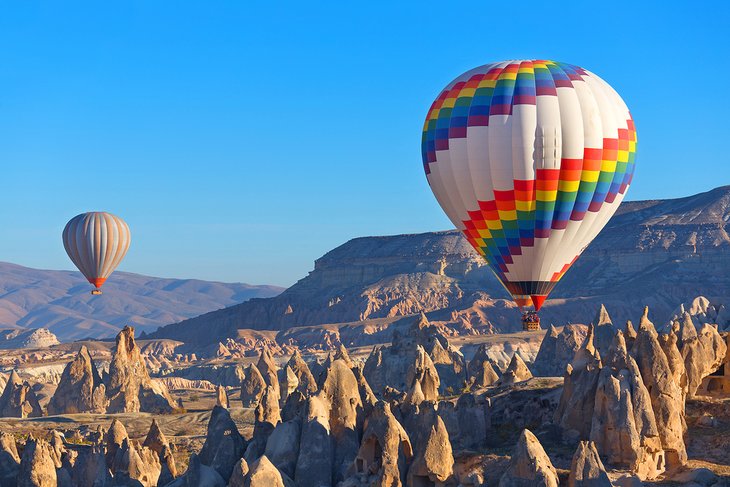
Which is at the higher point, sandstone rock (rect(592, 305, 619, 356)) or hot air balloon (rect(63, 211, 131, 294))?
A: hot air balloon (rect(63, 211, 131, 294))

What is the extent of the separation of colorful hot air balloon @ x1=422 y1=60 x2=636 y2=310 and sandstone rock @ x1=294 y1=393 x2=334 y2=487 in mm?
18831

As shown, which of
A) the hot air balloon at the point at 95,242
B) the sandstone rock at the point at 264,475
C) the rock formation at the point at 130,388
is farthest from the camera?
the hot air balloon at the point at 95,242

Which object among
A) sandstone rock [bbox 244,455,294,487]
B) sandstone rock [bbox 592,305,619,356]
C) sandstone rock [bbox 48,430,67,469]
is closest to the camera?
sandstone rock [bbox 244,455,294,487]

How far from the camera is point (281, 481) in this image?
39.7 meters

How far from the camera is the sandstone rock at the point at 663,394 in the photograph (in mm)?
43438

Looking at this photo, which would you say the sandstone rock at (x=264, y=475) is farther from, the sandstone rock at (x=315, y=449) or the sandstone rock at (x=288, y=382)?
the sandstone rock at (x=288, y=382)

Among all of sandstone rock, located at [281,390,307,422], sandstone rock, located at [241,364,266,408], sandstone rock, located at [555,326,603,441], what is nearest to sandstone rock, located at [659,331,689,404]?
sandstone rock, located at [555,326,603,441]

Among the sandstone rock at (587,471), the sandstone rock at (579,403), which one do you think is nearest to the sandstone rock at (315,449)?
the sandstone rock at (579,403)

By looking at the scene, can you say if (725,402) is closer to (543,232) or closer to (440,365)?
(543,232)

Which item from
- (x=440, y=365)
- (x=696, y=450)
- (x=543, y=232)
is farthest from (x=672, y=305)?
(x=696, y=450)

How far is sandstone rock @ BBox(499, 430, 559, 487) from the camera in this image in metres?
35.9

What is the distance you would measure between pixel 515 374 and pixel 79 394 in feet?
149

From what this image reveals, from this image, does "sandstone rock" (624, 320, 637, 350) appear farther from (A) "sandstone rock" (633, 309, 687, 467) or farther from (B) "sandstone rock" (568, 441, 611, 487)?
(B) "sandstone rock" (568, 441, 611, 487)

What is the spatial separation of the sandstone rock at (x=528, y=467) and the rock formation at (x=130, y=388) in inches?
2650
